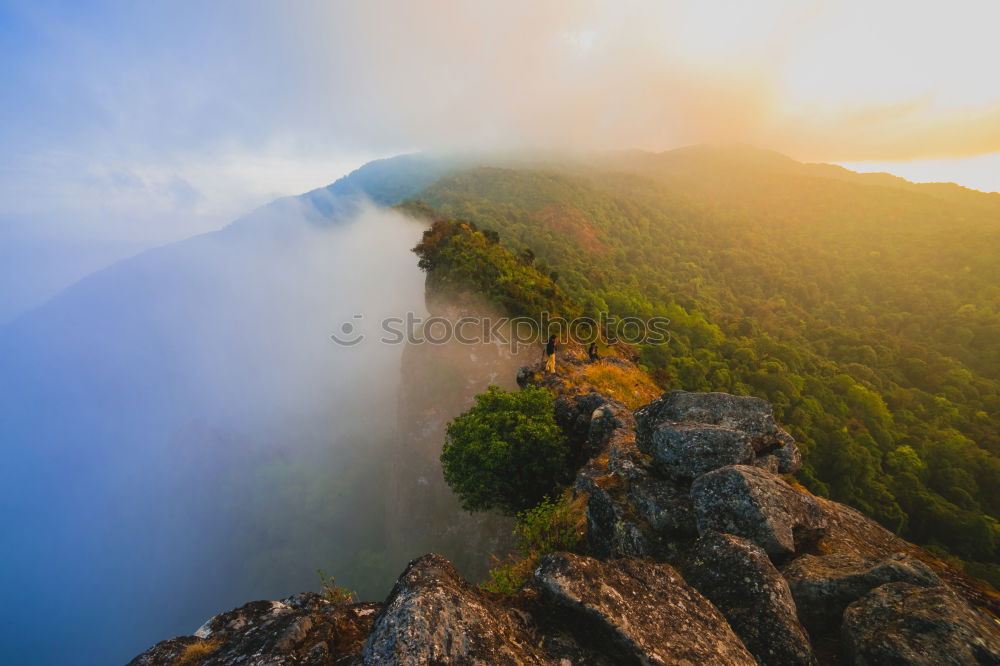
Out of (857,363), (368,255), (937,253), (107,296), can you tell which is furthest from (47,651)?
(937,253)

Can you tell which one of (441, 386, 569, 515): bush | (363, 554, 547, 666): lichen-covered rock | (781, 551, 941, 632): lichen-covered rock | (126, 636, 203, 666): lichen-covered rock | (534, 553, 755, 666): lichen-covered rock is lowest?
(441, 386, 569, 515): bush

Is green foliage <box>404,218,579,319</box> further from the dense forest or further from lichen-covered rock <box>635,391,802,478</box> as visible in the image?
lichen-covered rock <box>635,391,802,478</box>

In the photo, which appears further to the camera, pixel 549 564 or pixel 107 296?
pixel 107 296

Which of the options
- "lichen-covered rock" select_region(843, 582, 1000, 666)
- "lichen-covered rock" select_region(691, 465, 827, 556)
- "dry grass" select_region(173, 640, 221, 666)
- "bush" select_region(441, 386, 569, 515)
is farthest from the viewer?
"bush" select_region(441, 386, 569, 515)

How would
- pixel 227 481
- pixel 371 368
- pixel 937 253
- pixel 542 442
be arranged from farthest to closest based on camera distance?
pixel 937 253 < pixel 371 368 < pixel 227 481 < pixel 542 442

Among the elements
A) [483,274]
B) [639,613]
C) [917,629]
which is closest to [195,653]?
[639,613]

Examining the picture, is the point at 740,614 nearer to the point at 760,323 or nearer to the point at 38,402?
the point at 760,323

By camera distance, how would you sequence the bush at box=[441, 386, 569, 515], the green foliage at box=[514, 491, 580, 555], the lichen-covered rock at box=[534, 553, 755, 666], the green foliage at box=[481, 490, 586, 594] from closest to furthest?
the lichen-covered rock at box=[534, 553, 755, 666]
the green foliage at box=[481, 490, 586, 594]
the green foliage at box=[514, 491, 580, 555]
the bush at box=[441, 386, 569, 515]

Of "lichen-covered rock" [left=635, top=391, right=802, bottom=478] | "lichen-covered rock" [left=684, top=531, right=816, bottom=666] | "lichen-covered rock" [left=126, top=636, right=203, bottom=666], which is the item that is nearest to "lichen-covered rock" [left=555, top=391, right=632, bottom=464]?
"lichen-covered rock" [left=635, top=391, right=802, bottom=478]

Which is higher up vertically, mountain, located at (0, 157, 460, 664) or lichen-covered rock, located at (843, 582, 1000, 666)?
lichen-covered rock, located at (843, 582, 1000, 666)
